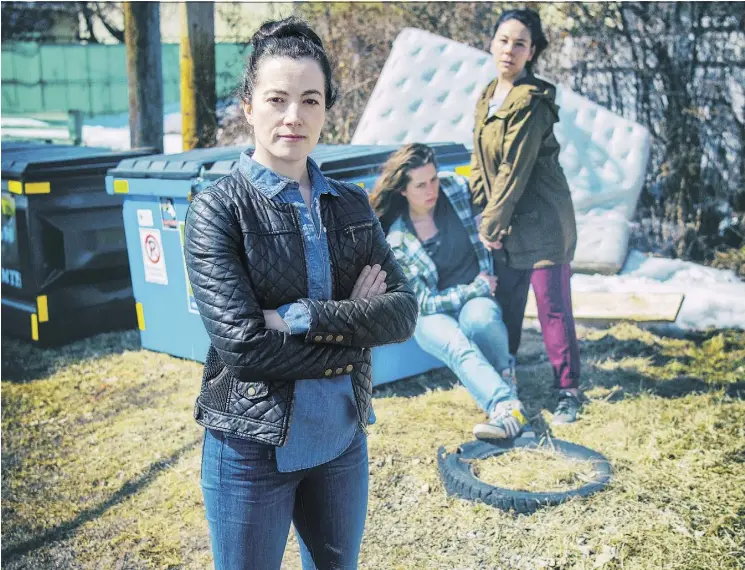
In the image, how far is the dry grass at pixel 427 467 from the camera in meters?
3.06

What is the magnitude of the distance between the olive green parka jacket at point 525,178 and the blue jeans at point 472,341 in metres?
0.31

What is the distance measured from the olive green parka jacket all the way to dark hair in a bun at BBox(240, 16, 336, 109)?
230 centimetres

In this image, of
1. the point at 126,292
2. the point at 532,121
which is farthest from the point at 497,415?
the point at 126,292

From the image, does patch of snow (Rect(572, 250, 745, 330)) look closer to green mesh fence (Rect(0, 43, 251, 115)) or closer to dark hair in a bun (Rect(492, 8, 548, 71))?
dark hair in a bun (Rect(492, 8, 548, 71))

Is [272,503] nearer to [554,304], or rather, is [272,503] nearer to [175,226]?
[554,304]

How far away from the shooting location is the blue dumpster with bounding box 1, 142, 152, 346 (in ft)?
18.2

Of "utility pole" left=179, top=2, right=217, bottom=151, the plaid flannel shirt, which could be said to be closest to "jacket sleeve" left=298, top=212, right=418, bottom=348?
the plaid flannel shirt

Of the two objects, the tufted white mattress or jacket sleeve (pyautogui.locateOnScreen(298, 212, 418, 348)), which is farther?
the tufted white mattress

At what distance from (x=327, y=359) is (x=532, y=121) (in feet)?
8.55

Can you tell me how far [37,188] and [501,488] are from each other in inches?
149

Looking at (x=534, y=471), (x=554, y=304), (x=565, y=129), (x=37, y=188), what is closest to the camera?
(x=534, y=471)

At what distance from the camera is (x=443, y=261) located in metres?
4.48

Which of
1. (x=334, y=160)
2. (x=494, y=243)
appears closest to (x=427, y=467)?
(x=494, y=243)

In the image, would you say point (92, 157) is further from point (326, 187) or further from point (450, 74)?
point (326, 187)
